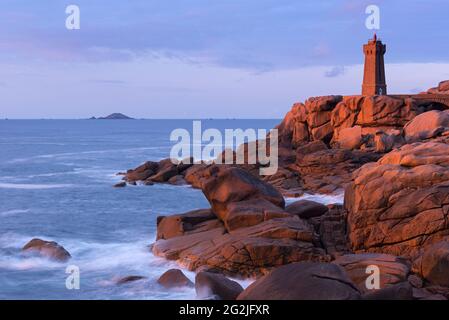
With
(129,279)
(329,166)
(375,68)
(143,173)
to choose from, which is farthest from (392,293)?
(375,68)

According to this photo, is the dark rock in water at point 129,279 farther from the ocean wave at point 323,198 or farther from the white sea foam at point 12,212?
the white sea foam at point 12,212

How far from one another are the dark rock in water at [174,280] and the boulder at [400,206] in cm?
684

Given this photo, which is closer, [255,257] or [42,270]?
[255,257]

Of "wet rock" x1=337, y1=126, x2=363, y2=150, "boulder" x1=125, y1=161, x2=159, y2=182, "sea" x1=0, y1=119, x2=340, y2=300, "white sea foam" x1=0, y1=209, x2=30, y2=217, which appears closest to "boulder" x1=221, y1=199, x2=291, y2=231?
"sea" x1=0, y1=119, x2=340, y2=300

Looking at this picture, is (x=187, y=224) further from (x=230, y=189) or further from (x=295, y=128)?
(x=295, y=128)

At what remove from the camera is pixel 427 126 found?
43.1 meters

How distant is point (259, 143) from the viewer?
2125 inches

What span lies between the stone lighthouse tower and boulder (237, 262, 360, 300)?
53011mm

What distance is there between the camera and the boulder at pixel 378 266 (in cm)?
1586

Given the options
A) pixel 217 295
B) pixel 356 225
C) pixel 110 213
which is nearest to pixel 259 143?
pixel 110 213

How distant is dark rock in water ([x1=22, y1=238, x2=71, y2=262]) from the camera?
23984mm
